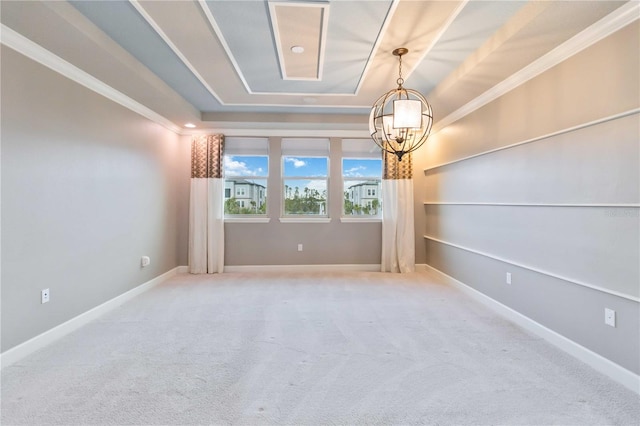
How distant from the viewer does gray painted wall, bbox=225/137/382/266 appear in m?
5.18

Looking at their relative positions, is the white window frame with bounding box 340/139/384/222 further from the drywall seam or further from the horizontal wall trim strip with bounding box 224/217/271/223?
the horizontal wall trim strip with bounding box 224/217/271/223

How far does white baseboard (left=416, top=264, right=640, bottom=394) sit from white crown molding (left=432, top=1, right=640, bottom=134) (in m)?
2.26

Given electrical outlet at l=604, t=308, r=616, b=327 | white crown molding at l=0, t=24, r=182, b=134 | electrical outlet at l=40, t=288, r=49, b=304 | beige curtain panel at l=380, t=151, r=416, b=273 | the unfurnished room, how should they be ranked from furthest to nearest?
beige curtain panel at l=380, t=151, r=416, b=273, electrical outlet at l=40, t=288, r=49, b=304, white crown molding at l=0, t=24, r=182, b=134, electrical outlet at l=604, t=308, r=616, b=327, the unfurnished room

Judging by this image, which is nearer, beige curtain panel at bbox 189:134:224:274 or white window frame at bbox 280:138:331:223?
beige curtain panel at bbox 189:134:224:274

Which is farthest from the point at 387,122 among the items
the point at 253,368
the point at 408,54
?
the point at 253,368

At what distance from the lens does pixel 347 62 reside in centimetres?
297

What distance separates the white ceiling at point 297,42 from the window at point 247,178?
1405 mm

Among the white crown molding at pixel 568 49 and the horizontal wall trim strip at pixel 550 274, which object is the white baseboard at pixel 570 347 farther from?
the white crown molding at pixel 568 49

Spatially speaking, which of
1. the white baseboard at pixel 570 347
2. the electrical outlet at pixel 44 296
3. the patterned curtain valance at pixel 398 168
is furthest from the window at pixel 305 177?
the electrical outlet at pixel 44 296

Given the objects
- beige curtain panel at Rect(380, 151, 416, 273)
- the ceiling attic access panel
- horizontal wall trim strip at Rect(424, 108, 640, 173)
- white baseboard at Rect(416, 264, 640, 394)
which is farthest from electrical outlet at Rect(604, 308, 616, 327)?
beige curtain panel at Rect(380, 151, 416, 273)

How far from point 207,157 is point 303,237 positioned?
6.95 feet

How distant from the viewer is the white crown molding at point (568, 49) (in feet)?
6.28

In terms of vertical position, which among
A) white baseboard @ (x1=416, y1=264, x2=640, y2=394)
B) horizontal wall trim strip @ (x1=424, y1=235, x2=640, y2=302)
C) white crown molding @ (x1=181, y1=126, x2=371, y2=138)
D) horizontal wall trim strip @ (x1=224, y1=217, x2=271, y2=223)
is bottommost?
white baseboard @ (x1=416, y1=264, x2=640, y2=394)

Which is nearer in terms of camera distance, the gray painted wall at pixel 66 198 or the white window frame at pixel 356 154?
the gray painted wall at pixel 66 198
